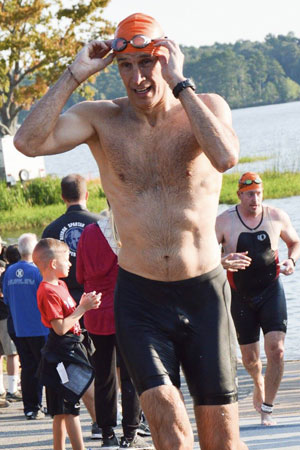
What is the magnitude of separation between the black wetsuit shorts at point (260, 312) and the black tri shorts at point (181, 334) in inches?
146

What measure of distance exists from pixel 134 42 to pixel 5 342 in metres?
5.64

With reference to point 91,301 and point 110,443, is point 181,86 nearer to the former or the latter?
point 91,301

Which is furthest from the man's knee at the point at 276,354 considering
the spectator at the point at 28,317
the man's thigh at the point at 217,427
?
the man's thigh at the point at 217,427

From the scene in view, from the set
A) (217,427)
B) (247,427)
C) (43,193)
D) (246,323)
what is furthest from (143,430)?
(43,193)

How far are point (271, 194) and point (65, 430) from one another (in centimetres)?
3107

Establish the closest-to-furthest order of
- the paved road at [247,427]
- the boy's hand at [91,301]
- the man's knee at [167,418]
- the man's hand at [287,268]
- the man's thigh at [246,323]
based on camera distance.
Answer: the man's knee at [167,418] → the boy's hand at [91,301] → the paved road at [247,427] → the man's hand at [287,268] → the man's thigh at [246,323]

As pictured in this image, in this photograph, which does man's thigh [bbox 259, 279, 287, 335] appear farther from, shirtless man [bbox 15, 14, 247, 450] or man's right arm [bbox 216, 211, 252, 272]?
shirtless man [bbox 15, 14, 247, 450]

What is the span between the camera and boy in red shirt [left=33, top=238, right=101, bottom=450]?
22.1ft

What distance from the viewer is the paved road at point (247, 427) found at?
23.0ft

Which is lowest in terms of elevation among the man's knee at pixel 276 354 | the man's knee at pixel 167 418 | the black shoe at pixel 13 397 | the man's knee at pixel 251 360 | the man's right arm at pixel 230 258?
the black shoe at pixel 13 397

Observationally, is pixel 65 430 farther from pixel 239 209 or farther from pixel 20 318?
pixel 239 209

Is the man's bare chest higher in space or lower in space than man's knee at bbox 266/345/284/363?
higher

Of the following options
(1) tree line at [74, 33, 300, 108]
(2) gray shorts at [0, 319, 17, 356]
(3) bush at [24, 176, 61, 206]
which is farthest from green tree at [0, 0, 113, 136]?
(1) tree line at [74, 33, 300, 108]

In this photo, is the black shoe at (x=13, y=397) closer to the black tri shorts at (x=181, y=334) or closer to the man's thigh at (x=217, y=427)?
the black tri shorts at (x=181, y=334)
